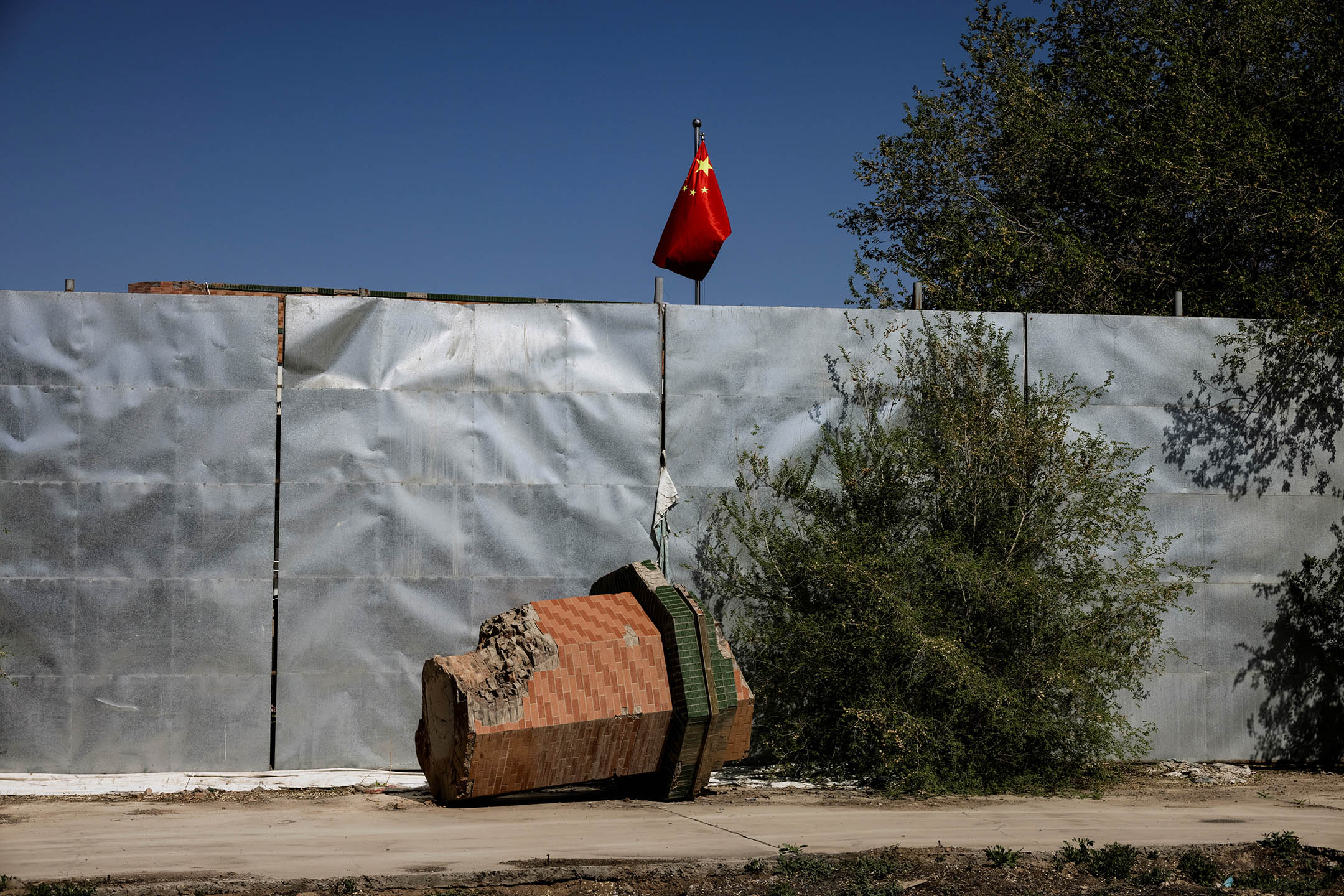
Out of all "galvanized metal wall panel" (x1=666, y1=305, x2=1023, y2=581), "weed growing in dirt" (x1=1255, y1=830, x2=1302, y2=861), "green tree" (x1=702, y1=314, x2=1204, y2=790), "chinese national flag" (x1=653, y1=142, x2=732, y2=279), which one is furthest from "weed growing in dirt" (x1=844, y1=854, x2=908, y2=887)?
"chinese national flag" (x1=653, y1=142, x2=732, y2=279)

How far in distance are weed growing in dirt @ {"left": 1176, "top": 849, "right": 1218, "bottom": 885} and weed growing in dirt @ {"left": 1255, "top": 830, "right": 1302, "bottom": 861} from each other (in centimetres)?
44

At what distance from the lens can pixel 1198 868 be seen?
484 cm

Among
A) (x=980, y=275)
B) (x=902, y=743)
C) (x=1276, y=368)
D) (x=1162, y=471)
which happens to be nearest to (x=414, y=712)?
(x=902, y=743)

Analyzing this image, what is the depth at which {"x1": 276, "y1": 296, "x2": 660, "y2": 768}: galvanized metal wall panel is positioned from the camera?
7.27 metres

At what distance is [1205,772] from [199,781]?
6.77 metres

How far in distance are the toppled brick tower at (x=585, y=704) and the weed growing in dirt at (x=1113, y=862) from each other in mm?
2047

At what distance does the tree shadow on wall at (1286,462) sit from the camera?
793 centimetres

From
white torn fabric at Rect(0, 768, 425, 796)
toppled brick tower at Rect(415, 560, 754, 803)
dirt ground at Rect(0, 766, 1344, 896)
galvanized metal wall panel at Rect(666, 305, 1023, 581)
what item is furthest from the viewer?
galvanized metal wall panel at Rect(666, 305, 1023, 581)

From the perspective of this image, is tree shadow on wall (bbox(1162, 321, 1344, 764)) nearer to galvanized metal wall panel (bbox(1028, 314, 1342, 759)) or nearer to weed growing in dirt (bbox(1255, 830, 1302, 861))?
galvanized metal wall panel (bbox(1028, 314, 1342, 759))

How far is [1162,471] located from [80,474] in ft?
24.9

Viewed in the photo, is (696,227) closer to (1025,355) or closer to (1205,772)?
(1025,355)

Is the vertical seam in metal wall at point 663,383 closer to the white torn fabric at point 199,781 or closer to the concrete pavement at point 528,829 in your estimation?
the concrete pavement at point 528,829

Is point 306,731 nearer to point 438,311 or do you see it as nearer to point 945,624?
point 438,311

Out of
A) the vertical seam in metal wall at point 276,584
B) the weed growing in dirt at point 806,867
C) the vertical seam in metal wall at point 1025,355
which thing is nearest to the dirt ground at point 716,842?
the weed growing in dirt at point 806,867
